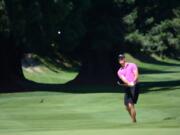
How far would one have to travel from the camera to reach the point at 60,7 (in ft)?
108

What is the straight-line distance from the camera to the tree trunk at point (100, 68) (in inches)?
1768

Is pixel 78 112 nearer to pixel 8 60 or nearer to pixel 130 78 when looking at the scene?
pixel 130 78

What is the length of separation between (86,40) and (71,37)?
5341 mm

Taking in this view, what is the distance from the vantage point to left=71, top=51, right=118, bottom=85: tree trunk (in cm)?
4491

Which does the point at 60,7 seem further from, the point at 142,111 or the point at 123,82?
the point at 123,82

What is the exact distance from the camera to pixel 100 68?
4509 centimetres

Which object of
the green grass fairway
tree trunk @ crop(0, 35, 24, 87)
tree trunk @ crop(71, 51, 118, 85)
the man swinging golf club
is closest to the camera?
the man swinging golf club

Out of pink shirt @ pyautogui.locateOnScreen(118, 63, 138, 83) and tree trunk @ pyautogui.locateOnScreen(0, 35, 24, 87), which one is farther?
tree trunk @ pyautogui.locateOnScreen(0, 35, 24, 87)

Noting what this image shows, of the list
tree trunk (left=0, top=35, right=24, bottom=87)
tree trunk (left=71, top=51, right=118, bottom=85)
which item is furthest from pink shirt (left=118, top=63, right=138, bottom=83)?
tree trunk (left=71, top=51, right=118, bottom=85)

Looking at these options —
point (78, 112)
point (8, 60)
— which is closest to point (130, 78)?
point (78, 112)

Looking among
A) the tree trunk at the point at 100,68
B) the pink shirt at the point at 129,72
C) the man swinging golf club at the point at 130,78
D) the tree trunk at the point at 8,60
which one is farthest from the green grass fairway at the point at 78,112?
the tree trunk at the point at 100,68

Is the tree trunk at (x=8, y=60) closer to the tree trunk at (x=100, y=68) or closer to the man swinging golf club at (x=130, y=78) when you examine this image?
the tree trunk at (x=100, y=68)

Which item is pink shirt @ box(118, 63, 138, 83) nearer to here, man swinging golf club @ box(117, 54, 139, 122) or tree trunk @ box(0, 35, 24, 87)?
man swinging golf club @ box(117, 54, 139, 122)

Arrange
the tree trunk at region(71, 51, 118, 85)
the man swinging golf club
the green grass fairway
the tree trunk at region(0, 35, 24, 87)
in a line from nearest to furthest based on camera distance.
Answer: the man swinging golf club → the green grass fairway → the tree trunk at region(0, 35, 24, 87) → the tree trunk at region(71, 51, 118, 85)
